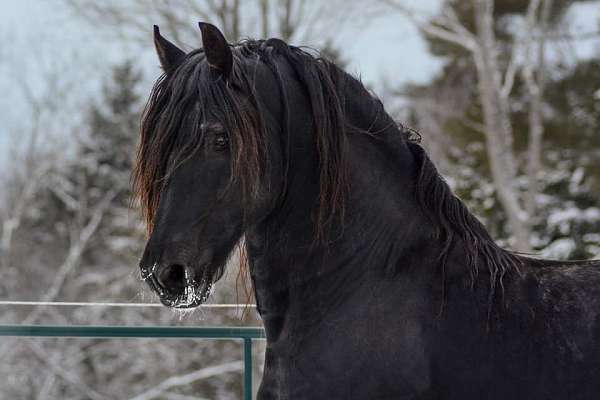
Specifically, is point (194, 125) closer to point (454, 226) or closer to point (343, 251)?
point (343, 251)

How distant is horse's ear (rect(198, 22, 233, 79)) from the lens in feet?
7.98

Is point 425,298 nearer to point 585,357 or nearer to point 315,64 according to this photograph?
point 585,357

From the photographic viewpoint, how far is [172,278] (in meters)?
2.28

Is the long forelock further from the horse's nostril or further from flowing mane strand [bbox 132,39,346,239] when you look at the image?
the horse's nostril

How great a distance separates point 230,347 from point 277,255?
47.4 ft

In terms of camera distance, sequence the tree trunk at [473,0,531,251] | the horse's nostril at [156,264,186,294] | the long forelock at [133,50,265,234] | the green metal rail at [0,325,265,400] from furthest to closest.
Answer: the tree trunk at [473,0,531,251] → the green metal rail at [0,325,265,400] → the long forelock at [133,50,265,234] → the horse's nostril at [156,264,186,294]

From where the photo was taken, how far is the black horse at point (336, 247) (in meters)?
2.34

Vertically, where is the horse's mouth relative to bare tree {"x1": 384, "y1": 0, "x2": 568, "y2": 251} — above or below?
below

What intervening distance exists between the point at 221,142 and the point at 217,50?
30 centimetres

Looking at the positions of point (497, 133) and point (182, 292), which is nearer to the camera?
point (182, 292)

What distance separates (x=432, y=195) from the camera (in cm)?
267

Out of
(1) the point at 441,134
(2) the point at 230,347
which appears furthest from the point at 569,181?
(2) the point at 230,347

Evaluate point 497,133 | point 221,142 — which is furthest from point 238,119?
point 497,133

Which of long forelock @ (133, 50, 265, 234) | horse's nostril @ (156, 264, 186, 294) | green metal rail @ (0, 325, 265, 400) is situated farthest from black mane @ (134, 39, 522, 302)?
green metal rail @ (0, 325, 265, 400)
